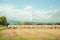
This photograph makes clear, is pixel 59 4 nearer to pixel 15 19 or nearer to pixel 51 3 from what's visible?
pixel 51 3

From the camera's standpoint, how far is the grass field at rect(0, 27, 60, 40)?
2414mm

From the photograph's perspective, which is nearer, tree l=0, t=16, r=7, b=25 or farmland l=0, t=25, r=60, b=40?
farmland l=0, t=25, r=60, b=40

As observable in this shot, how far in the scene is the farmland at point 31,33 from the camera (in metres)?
2.42

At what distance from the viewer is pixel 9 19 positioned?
256 cm

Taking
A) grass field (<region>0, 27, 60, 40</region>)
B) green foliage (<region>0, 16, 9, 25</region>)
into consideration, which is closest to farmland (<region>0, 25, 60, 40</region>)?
grass field (<region>0, 27, 60, 40</region>)

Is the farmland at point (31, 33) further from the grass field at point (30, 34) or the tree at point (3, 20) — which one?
the tree at point (3, 20)

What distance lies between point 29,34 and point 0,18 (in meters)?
0.68

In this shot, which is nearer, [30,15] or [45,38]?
[45,38]

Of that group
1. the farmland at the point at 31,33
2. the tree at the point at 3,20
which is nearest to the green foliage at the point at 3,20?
the tree at the point at 3,20

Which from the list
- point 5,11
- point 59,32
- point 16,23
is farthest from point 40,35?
point 5,11

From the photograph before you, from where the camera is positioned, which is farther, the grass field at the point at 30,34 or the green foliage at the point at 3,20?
the green foliage at the point at 3,20

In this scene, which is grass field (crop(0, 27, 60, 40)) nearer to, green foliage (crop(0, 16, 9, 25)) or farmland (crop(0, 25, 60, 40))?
A: farmland (crop(0, 25, 60, 40))

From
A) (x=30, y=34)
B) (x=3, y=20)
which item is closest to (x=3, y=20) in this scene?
(x=3, y=20)

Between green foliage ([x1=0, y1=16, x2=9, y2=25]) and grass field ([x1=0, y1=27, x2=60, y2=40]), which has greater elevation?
green foliage ([x1=0, y1=16, x2=9, y2=25])
